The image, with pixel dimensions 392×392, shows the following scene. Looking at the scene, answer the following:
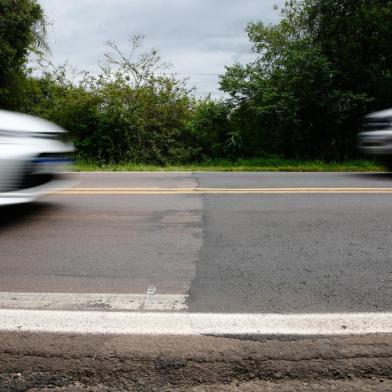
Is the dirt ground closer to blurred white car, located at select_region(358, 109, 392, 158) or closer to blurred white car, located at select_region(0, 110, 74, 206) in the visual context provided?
blurred white car, located at select_region(0, 110, 74, 206)

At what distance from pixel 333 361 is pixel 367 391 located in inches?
9.5

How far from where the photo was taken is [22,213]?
18.1 feet

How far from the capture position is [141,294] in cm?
308

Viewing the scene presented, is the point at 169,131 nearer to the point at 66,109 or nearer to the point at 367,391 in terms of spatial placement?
the point at 66,109

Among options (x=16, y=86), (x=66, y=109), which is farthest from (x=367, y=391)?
(x=16, y=86)

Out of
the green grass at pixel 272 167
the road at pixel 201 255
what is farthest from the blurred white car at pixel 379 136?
the green grass at pixel 272 167

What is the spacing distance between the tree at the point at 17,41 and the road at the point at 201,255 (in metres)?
10.0

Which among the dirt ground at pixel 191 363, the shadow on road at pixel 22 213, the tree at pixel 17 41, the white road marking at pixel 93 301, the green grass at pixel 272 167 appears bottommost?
the green grass at pixel 272 167

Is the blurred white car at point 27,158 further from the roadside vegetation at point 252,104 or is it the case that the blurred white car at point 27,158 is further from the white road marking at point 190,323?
the roadside vegetation at point 252,104

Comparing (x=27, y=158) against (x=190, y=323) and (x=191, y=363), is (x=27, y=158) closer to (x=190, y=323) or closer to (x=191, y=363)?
(x=190, y=323)

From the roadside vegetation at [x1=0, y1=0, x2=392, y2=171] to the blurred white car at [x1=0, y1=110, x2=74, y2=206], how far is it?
693 cm

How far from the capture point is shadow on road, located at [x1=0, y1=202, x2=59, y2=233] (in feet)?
16.7

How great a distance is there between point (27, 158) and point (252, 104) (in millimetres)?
9661

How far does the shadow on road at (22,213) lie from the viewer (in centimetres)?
509
